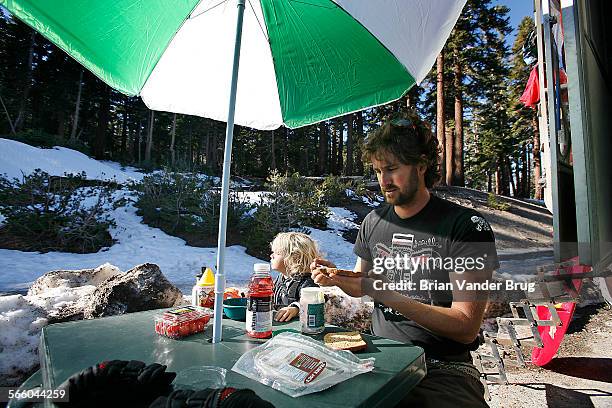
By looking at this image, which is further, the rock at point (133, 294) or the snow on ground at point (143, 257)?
the snow on ground at point (143, 257)

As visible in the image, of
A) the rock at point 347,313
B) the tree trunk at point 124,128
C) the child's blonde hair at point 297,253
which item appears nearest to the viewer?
the child's blonde hair at point 297,253

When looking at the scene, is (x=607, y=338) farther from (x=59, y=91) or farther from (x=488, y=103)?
(x=59, y=91)

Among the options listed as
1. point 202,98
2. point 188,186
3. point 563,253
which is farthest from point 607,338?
point 188,186

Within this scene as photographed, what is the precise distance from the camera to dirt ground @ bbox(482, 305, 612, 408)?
2.74 metres

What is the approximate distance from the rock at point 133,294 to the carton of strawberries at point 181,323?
1.71 meters

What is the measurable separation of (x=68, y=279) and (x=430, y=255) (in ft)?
12.6

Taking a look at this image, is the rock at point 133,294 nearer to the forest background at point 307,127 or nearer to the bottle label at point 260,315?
the bottle label at point 260,315

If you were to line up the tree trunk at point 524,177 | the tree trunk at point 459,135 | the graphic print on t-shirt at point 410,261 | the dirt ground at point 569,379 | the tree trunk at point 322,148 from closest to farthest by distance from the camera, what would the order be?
the graphic print on t-shirt at point 410,261 < the dirt ground at point 569,379 < the tree trunk at point 459,135 < the tree trunk at point 322,148 < the tree trunk at point 524,177

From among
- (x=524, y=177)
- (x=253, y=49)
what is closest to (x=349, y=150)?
(x=253, y=49)

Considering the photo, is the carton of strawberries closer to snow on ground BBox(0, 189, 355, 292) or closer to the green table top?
the green table top

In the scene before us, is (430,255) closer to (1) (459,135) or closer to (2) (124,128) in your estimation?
(1) (459,135)

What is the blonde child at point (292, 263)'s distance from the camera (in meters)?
2.97

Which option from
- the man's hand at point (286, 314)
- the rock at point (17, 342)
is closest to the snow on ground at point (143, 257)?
the rock at point (17, 342)

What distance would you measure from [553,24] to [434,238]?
1095mm
